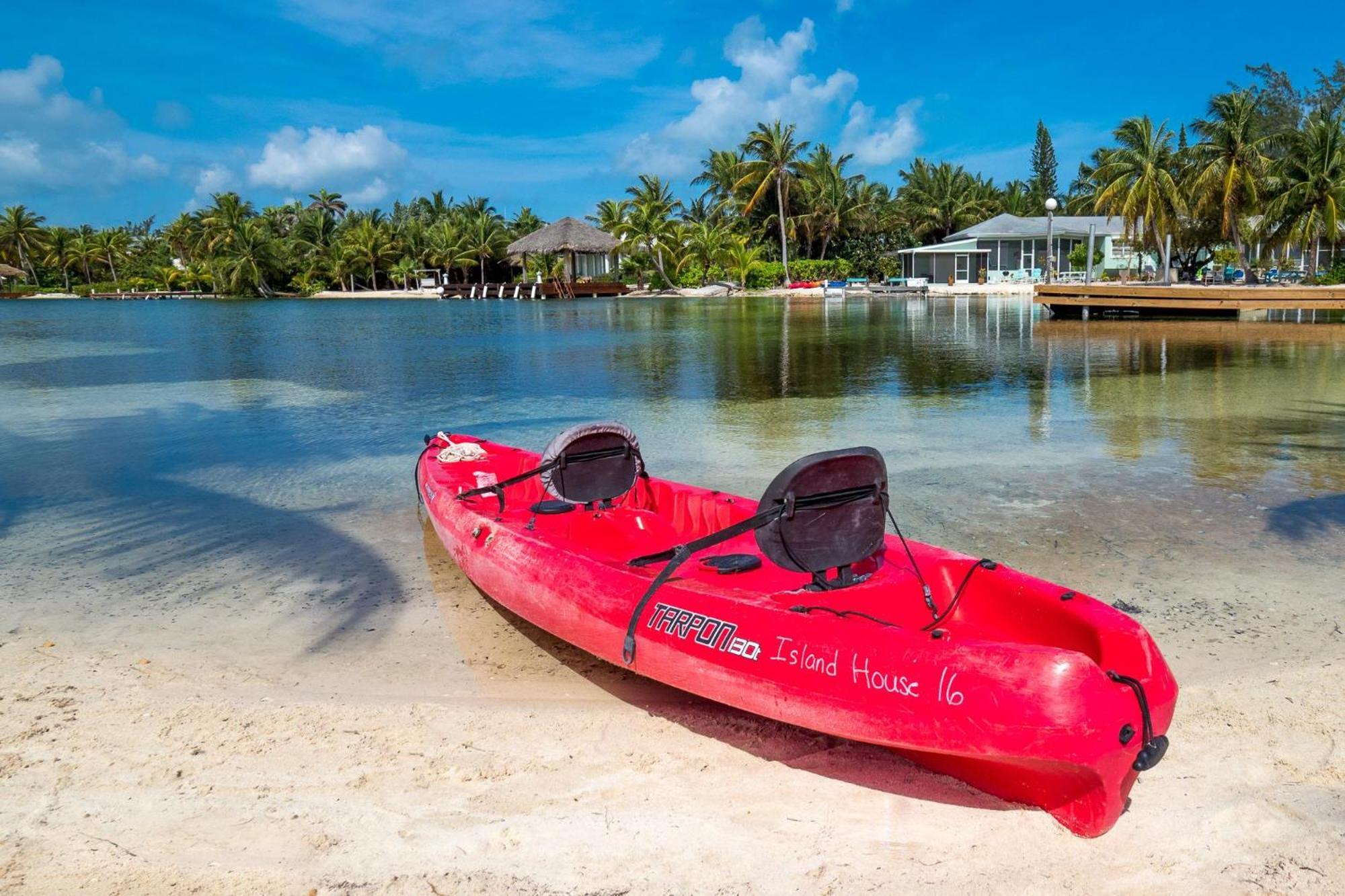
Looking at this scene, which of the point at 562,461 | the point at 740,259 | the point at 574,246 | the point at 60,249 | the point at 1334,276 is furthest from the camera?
the point at 60,249

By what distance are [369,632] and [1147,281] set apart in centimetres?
4645

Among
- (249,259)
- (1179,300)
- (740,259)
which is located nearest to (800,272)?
(740,259)

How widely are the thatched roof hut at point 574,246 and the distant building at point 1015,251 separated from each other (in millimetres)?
20671

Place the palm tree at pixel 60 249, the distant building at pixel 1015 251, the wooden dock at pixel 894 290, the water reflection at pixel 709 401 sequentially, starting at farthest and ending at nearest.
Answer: the palm tree at pixel 60 249 < the distant building at pixel 1015 251 < the wooden dock at pixel 894 290 < the water reflection at pixel 709 401

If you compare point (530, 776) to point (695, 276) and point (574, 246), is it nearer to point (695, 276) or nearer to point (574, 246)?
point (695, 276)

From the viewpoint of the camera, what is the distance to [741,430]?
12.3m

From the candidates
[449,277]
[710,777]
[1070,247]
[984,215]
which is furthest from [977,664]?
[449,277]

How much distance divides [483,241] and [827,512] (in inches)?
2790

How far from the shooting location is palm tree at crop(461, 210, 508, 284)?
235ft

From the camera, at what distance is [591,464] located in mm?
6031

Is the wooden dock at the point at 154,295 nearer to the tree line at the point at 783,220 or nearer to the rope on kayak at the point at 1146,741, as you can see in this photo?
the tree line at the point at 783,220

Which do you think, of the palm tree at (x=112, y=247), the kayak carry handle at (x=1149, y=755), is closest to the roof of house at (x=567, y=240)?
the palm tree at (x=112, y=247)

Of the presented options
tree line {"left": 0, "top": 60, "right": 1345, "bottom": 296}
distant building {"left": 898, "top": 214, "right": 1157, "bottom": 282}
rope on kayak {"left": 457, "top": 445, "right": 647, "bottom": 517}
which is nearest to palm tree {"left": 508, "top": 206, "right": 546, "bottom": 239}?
tree line {"left": 0, "top": 60, "right": 1345, "bottom": 296}

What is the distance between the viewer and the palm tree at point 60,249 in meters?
93.4
